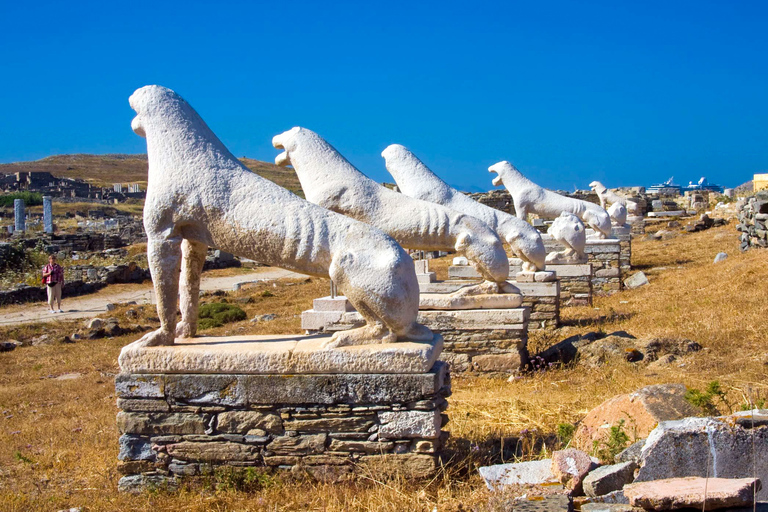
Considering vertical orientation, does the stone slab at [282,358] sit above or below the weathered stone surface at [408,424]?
above

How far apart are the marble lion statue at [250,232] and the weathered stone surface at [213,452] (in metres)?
0.64

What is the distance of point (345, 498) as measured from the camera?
11.8 feet

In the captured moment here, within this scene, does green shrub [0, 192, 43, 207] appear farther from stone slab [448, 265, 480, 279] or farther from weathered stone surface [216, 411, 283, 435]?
weathered stone surface [216, 411, 283, 435]

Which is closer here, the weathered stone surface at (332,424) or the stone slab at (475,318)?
the weathered stone surface at (332,424)

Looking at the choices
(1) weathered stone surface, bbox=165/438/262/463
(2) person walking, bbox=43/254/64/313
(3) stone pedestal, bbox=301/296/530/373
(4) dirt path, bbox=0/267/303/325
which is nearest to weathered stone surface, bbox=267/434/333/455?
(1) weathered stone surface, bbox=165/438/262/463

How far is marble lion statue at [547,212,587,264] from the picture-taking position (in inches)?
446

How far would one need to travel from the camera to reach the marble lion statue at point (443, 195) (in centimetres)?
812

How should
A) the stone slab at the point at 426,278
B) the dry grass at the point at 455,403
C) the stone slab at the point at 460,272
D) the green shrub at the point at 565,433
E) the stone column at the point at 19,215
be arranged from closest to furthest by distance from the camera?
1. the dry grass at the point at 455,403
2. the green shrub at the point at 565,433
3. the stone slab at the point at 426,278
4. the stone slab at the point at 460,272
5. the stone column at the point at 19,215

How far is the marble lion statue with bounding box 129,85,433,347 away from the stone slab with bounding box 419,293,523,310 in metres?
3.04

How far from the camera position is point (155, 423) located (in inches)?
157

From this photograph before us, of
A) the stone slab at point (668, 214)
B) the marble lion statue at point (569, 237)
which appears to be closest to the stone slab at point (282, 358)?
the marble lion statue at point (569, 237)

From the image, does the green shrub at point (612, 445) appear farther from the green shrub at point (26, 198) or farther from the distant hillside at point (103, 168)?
the distant hillside at point (103, 168)

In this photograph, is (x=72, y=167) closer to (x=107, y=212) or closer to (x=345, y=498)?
(x=107, y=212)

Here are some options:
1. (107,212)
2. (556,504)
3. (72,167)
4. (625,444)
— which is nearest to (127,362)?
(556,504)
